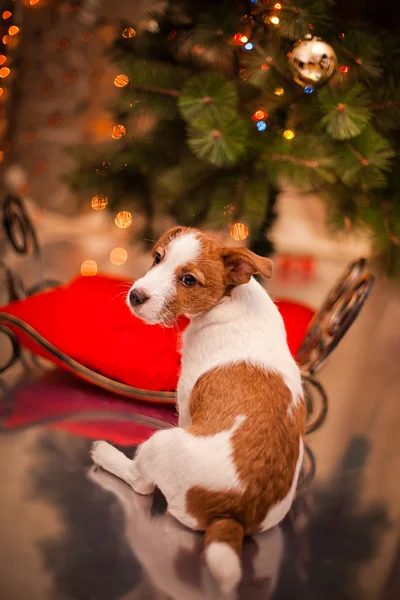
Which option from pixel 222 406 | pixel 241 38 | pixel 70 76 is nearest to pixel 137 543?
pixel 222 406

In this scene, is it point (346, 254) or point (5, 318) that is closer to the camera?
point (5, 318)

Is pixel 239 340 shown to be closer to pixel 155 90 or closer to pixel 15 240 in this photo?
pixel 155 90

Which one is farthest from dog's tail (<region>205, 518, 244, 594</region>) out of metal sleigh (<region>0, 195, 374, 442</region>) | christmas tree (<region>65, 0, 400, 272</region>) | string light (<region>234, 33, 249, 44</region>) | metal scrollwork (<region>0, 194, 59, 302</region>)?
string light (<region>234, 33, 249, 44</region>)

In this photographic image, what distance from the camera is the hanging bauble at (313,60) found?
1557 millimetres

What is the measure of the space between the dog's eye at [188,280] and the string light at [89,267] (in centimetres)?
159

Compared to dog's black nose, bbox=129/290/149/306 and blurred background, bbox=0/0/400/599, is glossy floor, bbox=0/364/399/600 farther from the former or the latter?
dog's black nose, bbox=129/290/149/306

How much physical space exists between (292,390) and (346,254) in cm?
255

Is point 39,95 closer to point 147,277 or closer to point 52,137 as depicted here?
point 52,137

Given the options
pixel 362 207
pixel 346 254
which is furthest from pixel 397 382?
pixel 346 254

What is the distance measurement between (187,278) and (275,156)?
2.42 ft

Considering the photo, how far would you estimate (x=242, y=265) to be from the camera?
1.17 metres

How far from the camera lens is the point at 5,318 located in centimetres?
170

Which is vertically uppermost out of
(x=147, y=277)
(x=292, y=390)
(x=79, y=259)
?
(x=147, y=277)

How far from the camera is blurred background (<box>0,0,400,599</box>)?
1.57 m
